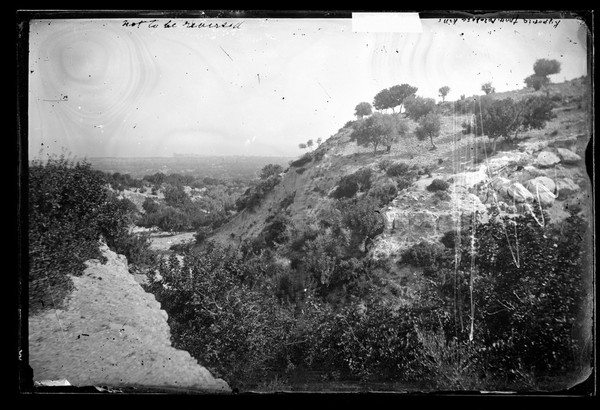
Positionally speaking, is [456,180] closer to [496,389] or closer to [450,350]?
[450,350]

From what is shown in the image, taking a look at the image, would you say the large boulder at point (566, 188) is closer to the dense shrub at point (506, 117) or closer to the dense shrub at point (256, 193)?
the dense shrub at point (506, 117)

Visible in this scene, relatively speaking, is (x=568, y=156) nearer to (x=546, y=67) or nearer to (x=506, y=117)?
(x=506, y=117)

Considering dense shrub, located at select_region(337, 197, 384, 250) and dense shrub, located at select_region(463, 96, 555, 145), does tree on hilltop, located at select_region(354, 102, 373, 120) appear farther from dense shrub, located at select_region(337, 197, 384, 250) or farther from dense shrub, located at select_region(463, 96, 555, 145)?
dense shrub, located at select_region(463, 96, 555, 145)

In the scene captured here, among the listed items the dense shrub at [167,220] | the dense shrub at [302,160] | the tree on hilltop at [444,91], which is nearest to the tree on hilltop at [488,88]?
the tree on hilltop at [444,91]

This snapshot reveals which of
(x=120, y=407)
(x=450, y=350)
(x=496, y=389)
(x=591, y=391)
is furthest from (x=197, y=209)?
(x=591, y=391)

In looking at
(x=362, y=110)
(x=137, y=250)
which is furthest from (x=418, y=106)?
(x=137, y=250)

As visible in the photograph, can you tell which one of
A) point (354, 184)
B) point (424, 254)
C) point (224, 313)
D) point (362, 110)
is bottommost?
point (224, 313)
